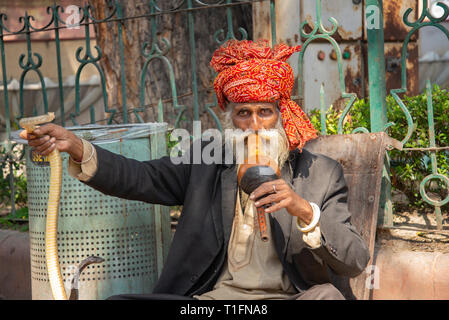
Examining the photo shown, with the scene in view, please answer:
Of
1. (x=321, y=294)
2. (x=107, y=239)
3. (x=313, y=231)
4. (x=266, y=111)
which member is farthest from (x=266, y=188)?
(x=107, y=239)

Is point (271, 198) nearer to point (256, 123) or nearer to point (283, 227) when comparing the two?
point (283, 227)

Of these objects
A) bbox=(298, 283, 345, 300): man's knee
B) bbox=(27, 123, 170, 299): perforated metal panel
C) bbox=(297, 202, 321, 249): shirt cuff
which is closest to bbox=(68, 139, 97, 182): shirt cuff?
bbox=(27, 123, 170, 299): perforated metal panel

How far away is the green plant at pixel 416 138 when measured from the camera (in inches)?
161

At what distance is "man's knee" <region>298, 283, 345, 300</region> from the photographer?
2.91m

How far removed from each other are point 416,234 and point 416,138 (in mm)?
619

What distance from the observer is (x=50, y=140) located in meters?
2.85

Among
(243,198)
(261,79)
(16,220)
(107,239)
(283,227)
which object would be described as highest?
(261,79)

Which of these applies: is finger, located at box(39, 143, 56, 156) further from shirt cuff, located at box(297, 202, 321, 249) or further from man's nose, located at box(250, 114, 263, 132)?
shirt cuff, located at box(297, 202, 321, 249)

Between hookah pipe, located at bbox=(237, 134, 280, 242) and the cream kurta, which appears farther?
the cream kurta

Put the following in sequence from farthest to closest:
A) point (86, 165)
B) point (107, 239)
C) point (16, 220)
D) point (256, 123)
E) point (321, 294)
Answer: point (16, 220), point (107, 239), point (256, 123), point (86, 165), point (321, 294)

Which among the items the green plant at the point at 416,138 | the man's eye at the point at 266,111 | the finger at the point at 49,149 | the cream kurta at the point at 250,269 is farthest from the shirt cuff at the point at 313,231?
the green plant at the point at 416,138

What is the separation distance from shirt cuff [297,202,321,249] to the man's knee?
23cm

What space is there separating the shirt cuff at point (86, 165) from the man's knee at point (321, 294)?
46.3 inches
